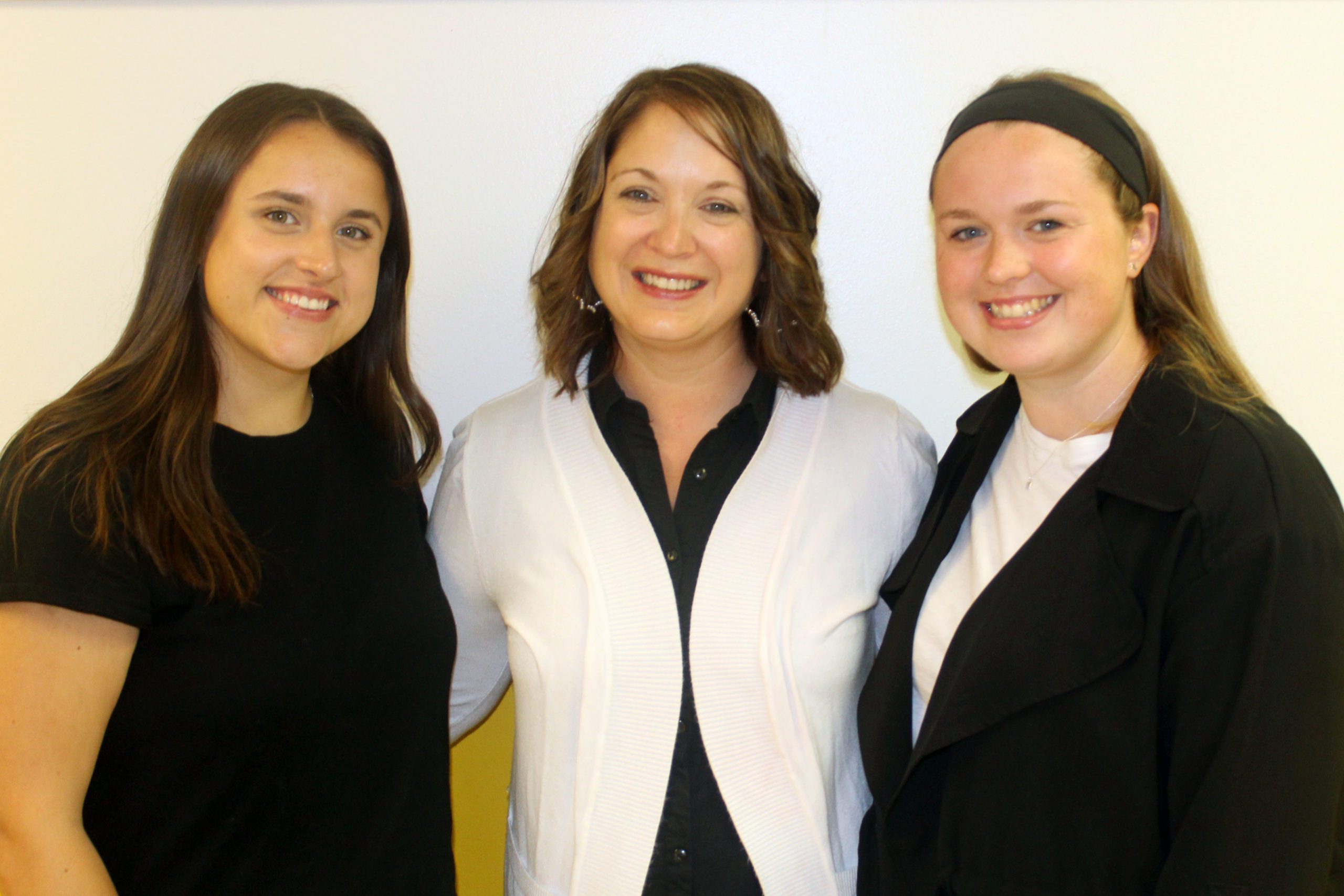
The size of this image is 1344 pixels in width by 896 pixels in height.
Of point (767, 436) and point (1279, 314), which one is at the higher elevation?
point (1279, 314)

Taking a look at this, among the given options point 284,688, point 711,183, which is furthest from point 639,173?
point 284,688

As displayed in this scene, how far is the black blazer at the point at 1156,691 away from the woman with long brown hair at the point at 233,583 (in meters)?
0.84

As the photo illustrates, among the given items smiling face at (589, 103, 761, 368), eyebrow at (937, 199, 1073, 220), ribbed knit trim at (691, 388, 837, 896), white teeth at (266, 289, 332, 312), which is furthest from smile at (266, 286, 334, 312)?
eyebrow at (937, 199, 1073, 220)

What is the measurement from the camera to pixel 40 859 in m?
1.26

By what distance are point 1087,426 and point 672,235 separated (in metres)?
0.72

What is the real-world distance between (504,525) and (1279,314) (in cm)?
175

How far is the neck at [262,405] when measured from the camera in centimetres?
153

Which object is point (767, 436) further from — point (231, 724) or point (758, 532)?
point (231, 724)

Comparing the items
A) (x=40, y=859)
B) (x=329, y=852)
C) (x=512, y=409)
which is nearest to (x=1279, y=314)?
(x=512, y=409)

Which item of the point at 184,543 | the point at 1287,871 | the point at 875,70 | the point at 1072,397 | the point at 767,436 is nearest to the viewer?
the point at 1287,871

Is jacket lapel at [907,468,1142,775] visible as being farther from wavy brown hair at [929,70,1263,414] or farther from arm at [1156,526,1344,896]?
wavy brown hair at [929,70,1263,414]

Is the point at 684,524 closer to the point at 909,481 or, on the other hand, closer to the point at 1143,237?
the point at 909,481

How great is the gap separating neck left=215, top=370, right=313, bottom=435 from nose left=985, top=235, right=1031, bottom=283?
3.65ft

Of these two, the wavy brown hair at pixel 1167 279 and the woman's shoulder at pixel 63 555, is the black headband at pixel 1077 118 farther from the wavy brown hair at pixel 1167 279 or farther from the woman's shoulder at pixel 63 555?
the woman's shoulder at pixel 63 555
